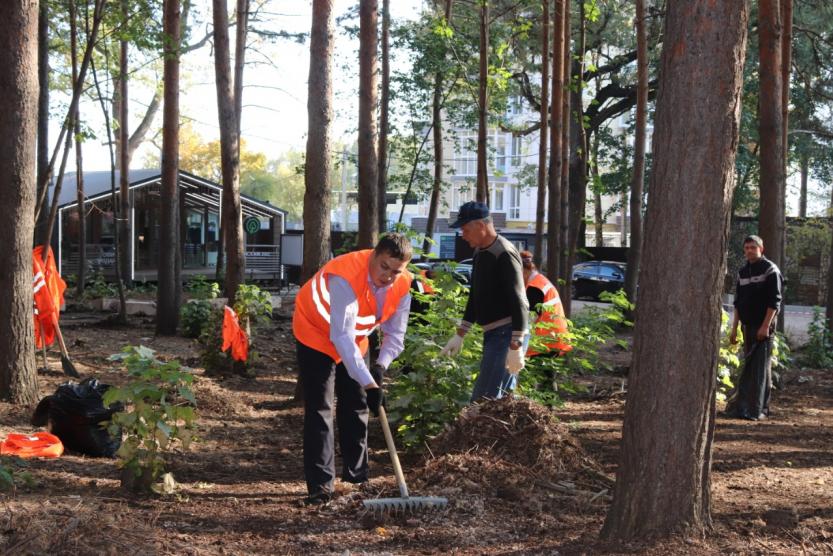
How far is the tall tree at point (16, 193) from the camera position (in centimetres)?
761

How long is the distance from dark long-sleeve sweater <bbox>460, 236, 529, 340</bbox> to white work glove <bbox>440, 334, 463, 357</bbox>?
1.08 feet

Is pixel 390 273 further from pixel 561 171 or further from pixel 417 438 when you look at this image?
pixel 561 171

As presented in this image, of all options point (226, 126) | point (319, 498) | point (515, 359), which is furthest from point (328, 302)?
point (226, 126)

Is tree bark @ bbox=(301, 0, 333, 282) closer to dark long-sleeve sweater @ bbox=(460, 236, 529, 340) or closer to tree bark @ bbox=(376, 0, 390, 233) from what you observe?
dark long-sleeve sweater @ bbox=(460, 236, 529, 340)

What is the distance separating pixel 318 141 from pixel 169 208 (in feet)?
24.5

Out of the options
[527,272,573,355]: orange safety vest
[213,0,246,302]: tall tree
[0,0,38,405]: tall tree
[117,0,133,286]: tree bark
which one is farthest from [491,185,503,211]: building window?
[0,0,38,405]: tall tree

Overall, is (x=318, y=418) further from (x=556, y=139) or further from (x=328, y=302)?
(x=556, y=139)

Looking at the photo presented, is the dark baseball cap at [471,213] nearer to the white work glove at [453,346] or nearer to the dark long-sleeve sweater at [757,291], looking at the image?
the white work glove at [453,346]

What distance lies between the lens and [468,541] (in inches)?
181

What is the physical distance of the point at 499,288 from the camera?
609 cm

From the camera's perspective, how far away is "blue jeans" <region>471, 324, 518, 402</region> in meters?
6.19

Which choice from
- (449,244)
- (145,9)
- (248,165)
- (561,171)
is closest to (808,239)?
(449,244)

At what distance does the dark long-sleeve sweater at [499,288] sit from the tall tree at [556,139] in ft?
25.3

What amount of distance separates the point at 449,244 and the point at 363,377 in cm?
3543
